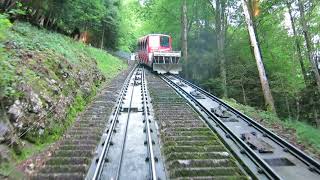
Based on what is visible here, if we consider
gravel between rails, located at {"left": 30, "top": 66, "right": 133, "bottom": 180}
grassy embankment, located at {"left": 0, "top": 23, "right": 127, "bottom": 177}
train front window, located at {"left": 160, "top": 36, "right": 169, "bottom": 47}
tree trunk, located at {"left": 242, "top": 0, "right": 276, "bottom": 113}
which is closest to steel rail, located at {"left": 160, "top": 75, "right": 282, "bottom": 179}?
gravel between rails, located at {"left": 30, "top": 66, "right": 133, "bottom": 180}

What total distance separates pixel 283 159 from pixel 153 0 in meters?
29.2

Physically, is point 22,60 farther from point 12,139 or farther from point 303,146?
point 303,146

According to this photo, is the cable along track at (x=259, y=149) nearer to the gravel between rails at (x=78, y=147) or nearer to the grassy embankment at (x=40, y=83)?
the gravel between rails at (x=78, y=147)

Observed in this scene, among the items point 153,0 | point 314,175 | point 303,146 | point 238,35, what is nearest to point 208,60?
point 238,35

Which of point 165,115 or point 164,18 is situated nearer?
point 165,115

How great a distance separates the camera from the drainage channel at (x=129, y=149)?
285 inches

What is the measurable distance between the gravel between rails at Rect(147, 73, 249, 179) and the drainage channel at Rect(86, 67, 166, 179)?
0.29 m

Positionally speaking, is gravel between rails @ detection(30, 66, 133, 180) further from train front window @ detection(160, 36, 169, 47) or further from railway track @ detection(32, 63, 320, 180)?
train front window @ detection(160, 36, 169, 47)

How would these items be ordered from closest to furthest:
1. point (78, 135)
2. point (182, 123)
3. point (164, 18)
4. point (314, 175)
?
point (314, 175)
point (78, 135)
point (182, 123)
point (164, 18)

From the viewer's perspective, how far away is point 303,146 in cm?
925

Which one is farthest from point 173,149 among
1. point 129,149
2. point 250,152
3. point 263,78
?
point 263,78

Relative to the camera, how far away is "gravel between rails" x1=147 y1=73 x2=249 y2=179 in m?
7.19

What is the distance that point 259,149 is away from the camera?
8.70 metres

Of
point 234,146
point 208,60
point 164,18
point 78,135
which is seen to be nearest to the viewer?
point 234,146
